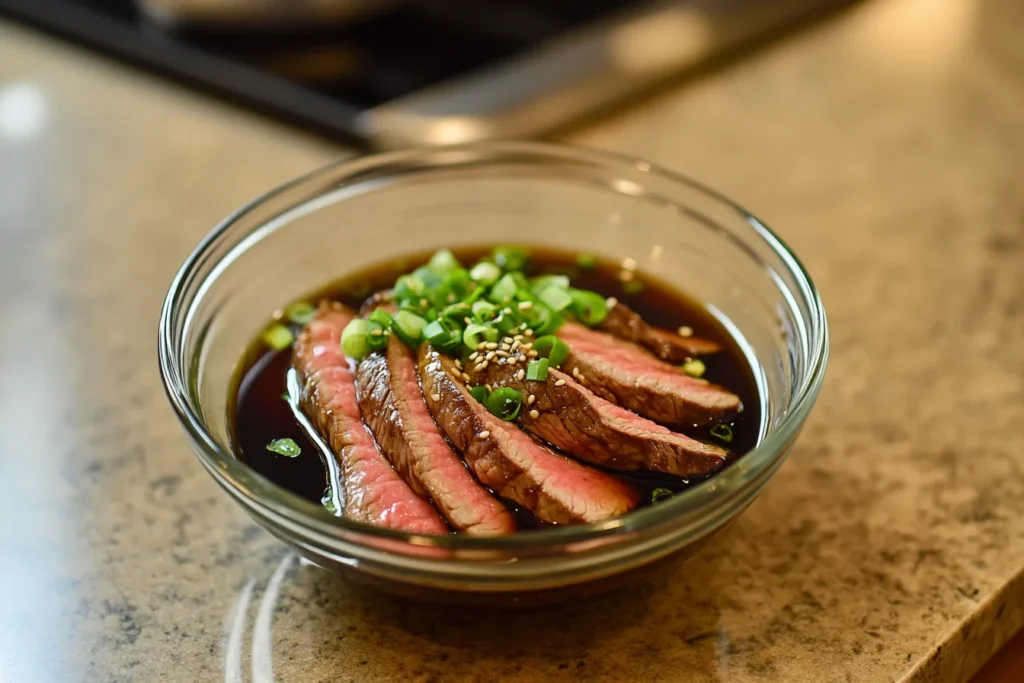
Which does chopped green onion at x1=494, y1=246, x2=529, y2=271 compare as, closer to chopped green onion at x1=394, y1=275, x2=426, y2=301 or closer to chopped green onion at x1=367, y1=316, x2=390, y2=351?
chopped green onion at x1=394, y1=275, x2=426, y2=301

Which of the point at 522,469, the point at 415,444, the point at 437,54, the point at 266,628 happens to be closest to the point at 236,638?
the point at 266,628

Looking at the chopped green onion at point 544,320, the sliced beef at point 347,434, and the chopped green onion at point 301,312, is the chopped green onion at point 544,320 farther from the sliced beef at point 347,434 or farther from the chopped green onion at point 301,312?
the chopped green onion at point 301,312

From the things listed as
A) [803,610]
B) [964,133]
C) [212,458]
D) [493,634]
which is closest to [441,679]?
[493,634]

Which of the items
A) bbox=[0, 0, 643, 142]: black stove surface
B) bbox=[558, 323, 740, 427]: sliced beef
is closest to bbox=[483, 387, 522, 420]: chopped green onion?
bbox=[558, 323, 740, 427]: sliced beef

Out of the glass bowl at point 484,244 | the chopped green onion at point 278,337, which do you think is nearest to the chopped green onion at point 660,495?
the glass bowl at point 484,244

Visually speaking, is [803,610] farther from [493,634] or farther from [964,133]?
[964,133]

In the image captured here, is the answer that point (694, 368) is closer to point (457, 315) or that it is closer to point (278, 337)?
point (457, 315)
